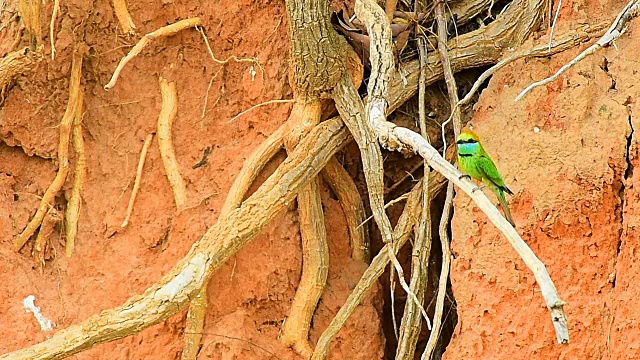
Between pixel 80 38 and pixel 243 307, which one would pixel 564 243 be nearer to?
pixel 243 307

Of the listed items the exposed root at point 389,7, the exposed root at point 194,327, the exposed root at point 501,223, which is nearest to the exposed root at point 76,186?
the exposed root at point 194,327

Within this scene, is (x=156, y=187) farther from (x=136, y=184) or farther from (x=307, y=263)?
Answer: (x=307, y=263)

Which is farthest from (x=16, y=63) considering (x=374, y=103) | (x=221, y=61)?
(x=374, y=103)

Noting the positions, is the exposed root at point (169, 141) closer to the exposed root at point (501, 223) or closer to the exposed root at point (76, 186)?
the exposed root at point (76, 186)

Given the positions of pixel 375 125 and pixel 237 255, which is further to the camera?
pixel 237 255

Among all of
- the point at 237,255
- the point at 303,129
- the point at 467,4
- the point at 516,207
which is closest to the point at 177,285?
the point at 237,255

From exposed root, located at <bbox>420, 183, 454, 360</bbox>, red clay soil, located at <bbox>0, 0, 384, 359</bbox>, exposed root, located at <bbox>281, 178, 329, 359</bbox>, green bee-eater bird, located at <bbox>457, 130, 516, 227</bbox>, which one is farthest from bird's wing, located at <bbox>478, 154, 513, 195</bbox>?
red clay soil, located at <bbox>0, 0, 384, 359</bbox>

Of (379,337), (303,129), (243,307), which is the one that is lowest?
(379,337)
